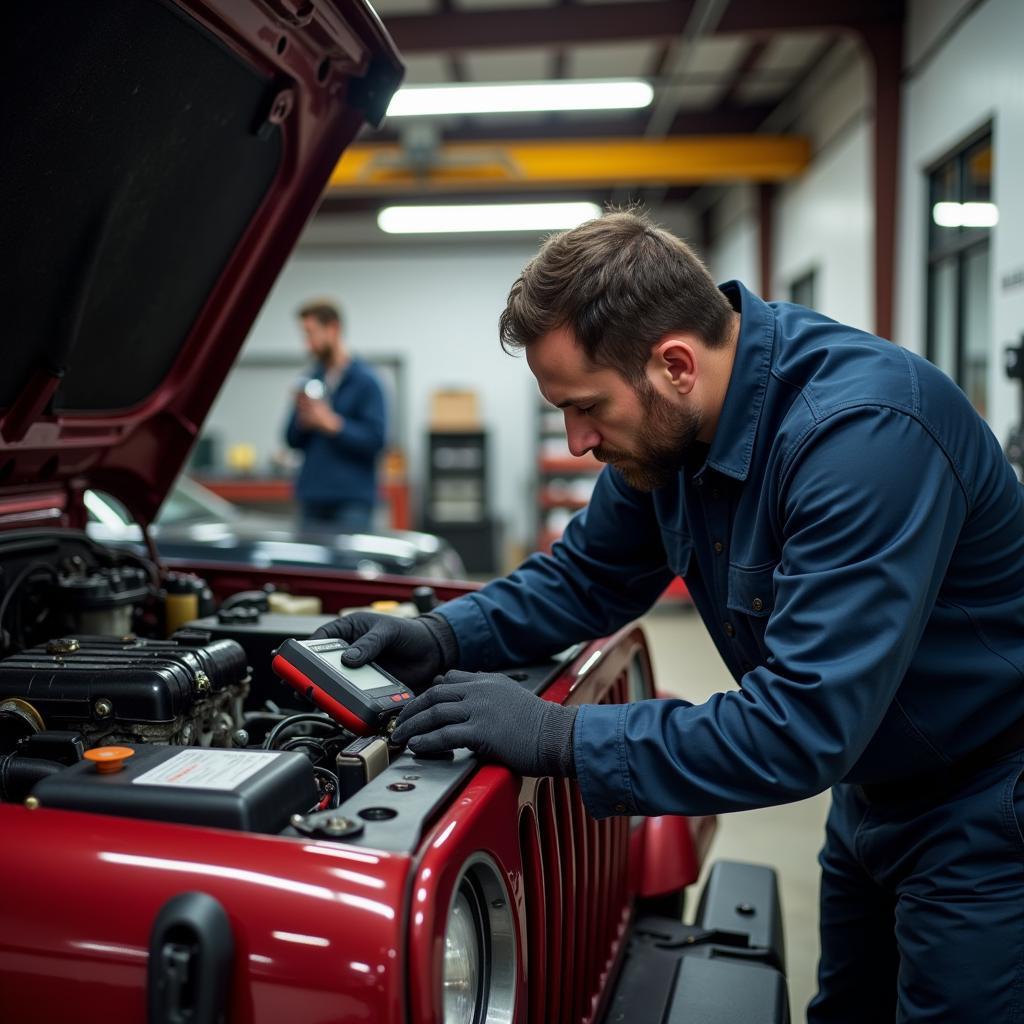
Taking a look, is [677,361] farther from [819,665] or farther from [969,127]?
[969,127]

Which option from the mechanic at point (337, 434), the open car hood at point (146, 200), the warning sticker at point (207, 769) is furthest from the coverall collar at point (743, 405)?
the mechanic at point (337, 434)

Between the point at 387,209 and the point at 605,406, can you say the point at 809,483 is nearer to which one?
the point at 605,406

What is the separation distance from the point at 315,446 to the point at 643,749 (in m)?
4.21

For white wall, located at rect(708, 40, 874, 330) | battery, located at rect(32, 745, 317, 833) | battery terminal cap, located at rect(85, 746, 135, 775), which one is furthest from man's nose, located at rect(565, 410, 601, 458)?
white wall, located at rect(708, 40, 874, 330)

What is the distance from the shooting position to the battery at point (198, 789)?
96 centimetres

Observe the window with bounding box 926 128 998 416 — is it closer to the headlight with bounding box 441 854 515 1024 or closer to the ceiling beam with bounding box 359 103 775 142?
the ceiling beam with bounding box 359 103 775 142

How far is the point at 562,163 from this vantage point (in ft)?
28.4

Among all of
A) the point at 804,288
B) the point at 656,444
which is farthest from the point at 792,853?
the point at 804,288

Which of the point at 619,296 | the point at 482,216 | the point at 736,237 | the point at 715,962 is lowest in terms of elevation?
the point at 715,962

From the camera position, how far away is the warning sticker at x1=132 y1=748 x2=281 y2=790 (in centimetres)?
99

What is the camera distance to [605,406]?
1359 mm

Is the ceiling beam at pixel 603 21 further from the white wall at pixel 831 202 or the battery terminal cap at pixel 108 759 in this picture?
the battery terminal cap at pixel 108 759

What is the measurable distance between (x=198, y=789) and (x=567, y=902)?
561 millimetres

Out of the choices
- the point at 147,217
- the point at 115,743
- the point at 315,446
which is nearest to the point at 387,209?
the point at 315,446
